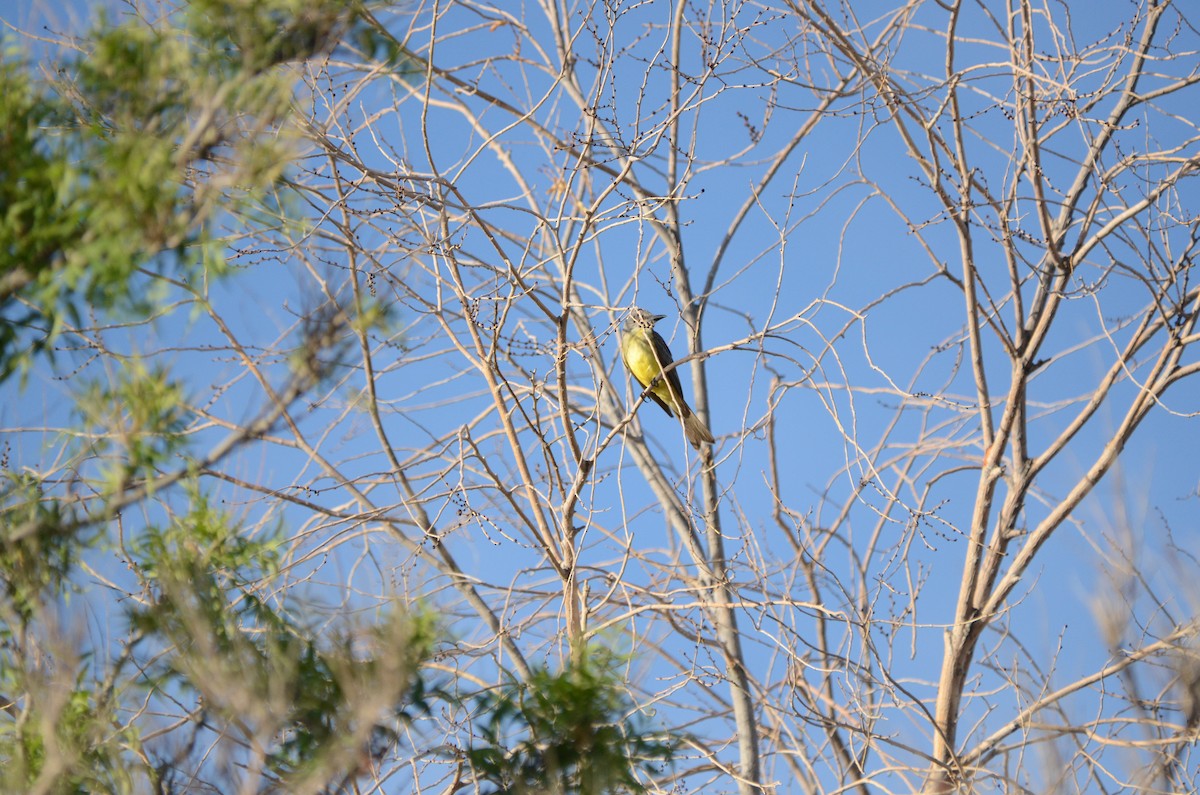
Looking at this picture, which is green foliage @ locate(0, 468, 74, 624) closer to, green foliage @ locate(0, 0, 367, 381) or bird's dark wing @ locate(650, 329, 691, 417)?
green foliage @ locate(0, 0, 367, 381)

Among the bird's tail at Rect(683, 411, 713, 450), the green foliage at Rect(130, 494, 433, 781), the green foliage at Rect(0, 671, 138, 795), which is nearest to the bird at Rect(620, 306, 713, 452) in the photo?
the bird's tail at Rect(683, 411, 713, 450)

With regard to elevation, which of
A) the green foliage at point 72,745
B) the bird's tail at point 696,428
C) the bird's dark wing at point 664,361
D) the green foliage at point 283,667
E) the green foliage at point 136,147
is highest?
the bird's dark wing at point 664,361

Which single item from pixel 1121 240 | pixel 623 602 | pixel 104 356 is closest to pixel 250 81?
pixel 104 356

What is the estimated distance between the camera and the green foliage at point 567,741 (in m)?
3.15

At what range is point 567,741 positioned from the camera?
320 centimetres

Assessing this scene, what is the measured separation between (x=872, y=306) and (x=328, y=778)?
10.6ft

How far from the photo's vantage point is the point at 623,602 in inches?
194

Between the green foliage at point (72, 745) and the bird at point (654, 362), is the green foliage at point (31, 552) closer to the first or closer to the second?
the green foliage at point (72, 745)

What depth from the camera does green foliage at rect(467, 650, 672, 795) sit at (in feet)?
10.3

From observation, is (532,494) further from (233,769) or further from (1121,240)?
(1121,240)

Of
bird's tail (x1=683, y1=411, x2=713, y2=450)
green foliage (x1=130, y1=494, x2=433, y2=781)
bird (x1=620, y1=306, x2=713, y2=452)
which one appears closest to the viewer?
green foliage (x1=130, y1=494, x2=433, y2=781)

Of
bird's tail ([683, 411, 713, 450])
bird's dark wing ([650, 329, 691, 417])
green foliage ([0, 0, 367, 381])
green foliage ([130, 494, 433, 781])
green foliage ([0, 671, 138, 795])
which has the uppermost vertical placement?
bird's dark wing ([650, 329, 691, 417])

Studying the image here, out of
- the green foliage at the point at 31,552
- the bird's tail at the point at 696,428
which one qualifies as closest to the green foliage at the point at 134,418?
the green foliage at the point at 31,552

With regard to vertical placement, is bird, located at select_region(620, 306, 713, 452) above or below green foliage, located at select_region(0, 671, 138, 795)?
above
